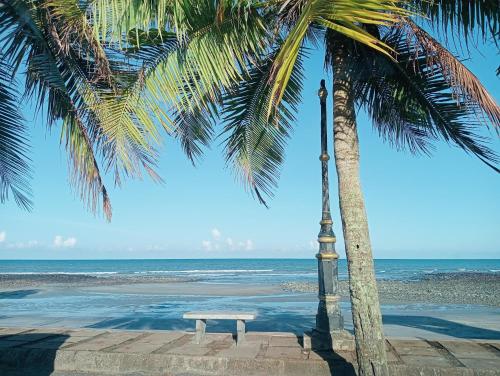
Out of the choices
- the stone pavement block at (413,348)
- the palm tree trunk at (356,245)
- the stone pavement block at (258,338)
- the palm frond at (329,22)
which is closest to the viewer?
the palm frond at (329,22)

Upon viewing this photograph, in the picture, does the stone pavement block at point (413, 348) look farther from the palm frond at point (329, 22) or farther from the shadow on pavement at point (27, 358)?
the shadow on pavement at point (27, 358)

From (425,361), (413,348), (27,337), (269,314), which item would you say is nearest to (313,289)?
(269,314)

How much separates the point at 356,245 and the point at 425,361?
2200 millimetres

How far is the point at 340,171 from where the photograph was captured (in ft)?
15.1

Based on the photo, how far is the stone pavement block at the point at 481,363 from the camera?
5293mm

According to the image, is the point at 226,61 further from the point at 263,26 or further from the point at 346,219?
the point at 346,219

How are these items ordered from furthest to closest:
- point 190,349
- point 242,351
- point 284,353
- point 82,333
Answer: point 82,333
point 190,349
point 242,351
point 284,353

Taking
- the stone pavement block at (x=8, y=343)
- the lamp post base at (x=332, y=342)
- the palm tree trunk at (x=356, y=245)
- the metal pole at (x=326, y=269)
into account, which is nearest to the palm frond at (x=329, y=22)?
the palm tree trunk at (x=356, y=245)

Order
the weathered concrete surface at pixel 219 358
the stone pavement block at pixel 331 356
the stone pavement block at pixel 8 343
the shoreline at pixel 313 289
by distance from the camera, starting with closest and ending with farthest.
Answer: the weathered concrete surface at pixel 219 358 < the stone pavement block at pixel 331 356 < the stone pavement block at pixel 8 343 < the shoreline at pixel 313 289

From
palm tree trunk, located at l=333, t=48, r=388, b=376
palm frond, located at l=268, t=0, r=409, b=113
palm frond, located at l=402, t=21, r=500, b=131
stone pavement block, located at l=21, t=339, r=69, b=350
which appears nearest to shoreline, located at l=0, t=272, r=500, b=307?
stone pavement block, located at l=21, t=339, r=69, b=350

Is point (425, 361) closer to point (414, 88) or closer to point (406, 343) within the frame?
point (406, 343)

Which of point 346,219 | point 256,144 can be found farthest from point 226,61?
point 256,144

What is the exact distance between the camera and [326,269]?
242 inches

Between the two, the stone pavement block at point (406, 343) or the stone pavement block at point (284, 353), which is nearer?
the stone pavement block at point (284, 353)
